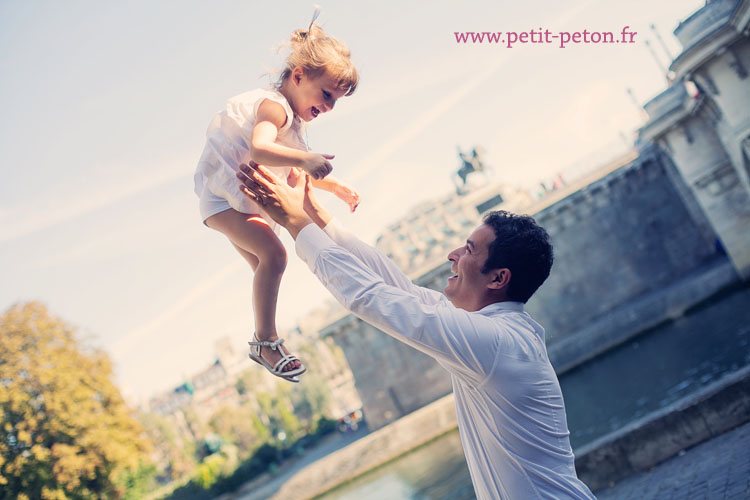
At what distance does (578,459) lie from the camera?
6355 mm

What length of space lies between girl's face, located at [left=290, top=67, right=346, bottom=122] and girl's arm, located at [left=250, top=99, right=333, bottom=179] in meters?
0.23

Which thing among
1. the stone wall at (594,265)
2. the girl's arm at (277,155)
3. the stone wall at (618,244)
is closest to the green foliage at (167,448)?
the stone wall at (594,265)

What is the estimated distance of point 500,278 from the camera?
2287mm

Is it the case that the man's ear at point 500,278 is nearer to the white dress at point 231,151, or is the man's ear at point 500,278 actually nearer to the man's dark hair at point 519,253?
the man's dark hair at point 519,253

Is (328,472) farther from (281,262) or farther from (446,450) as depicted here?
(281,262)

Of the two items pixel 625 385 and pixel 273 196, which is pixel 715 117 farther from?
pixel 273 196

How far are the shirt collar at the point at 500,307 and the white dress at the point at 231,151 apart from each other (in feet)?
3.09

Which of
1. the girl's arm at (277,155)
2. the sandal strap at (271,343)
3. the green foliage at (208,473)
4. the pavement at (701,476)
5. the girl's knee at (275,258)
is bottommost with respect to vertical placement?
the pavement at (701,476)

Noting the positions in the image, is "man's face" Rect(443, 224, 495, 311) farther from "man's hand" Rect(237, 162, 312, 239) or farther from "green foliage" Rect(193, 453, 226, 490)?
"green foliage" Rect(193, 453, 226, 490)

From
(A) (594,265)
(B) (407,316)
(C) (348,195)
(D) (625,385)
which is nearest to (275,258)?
(C) (348,195)

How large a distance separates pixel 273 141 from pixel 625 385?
13409 millimetres

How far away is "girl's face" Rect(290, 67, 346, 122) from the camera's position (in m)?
2.50

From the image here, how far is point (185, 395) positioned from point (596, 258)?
12282 centimetres

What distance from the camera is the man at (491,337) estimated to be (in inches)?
76.4
